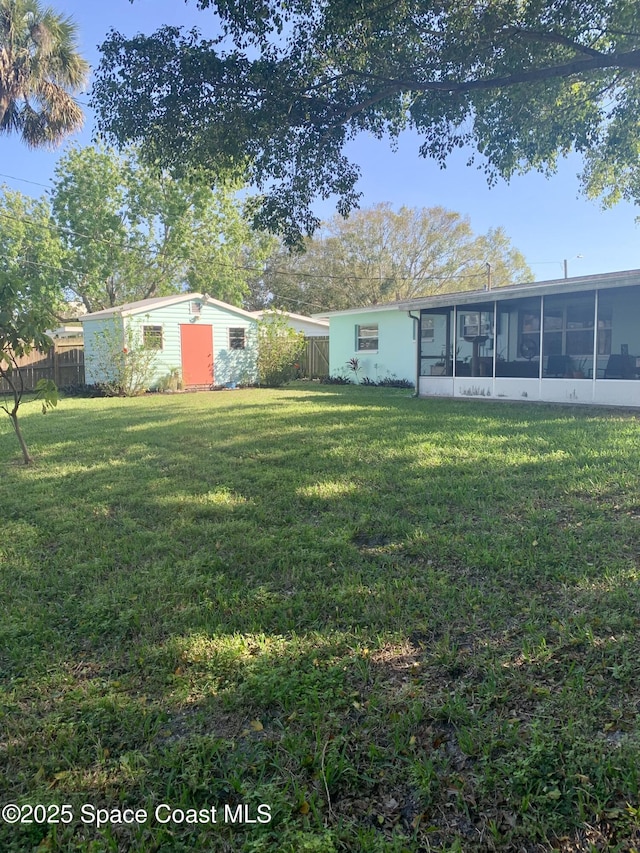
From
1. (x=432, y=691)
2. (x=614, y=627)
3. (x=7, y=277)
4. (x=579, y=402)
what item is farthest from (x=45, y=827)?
(x=579, y=402)

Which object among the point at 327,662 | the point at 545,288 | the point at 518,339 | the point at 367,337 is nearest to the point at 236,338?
the point at 367,337

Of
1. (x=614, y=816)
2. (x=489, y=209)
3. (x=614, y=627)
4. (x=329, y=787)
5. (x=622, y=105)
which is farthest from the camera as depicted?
(x=489, y=209)

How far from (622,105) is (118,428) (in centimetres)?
839

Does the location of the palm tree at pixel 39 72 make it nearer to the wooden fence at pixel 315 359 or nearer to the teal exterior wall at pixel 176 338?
the teal exterior wall at pixel 176 338

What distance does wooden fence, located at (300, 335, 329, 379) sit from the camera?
73.5ft

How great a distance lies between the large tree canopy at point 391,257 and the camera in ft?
110

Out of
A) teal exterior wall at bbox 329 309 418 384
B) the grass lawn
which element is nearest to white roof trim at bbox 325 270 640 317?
teal exterior wall at bbox 329 309 418 384

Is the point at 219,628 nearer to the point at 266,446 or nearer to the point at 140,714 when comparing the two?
the point at 140,714

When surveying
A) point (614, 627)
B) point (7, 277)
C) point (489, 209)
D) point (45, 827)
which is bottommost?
point (45, 827)

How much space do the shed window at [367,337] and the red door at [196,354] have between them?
502 centimetres

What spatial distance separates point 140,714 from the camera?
7.73ft

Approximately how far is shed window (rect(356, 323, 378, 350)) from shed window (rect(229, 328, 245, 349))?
3991 mm

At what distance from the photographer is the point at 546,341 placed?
12.1m

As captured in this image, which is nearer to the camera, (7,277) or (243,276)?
(7,277)
